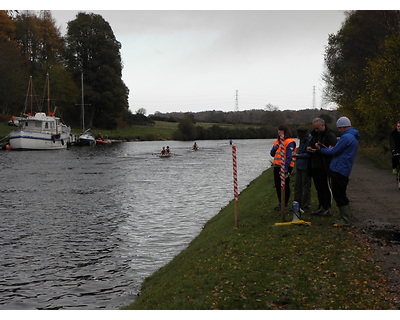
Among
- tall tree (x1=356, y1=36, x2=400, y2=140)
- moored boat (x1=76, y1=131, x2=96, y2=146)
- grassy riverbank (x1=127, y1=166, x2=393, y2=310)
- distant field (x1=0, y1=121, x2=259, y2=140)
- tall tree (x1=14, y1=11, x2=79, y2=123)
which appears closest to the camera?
grassy riverbank (x1=127, y1=166, x2=393, y2=310)

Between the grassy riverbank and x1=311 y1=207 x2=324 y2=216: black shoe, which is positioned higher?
x1=311 y1=207 x2=324 y2=216: black shoe

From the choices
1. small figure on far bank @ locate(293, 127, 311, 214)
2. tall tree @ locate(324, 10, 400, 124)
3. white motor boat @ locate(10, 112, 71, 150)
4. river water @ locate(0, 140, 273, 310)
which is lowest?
river water @ locate(0, 140, 273, 310)

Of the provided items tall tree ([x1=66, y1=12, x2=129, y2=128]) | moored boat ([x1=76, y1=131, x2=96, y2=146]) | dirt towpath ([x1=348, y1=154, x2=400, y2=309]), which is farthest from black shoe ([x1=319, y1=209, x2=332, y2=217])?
tall tree ([x1=66, y1=12, x2=129, y2=128])

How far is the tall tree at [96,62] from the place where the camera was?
326 ft

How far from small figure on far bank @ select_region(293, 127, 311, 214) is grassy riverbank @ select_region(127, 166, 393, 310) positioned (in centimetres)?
115

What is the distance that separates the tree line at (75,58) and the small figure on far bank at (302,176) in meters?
84.3

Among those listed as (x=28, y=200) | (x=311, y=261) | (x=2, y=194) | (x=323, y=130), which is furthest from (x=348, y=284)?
(x=2, y=194)

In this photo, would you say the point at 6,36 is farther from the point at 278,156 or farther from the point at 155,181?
the point at 278,156

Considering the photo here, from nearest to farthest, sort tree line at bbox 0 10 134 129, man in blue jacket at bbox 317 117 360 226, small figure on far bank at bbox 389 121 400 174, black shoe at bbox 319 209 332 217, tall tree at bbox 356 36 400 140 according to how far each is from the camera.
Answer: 1. man in blue jacket at bbox 317 117 360 226
2. black shoe at bbox 319 209 332 217
3. small figure on far bank at bbox 389 121 400 174
4. tall tree at bbox 356 36 400 140
5. tree line at bbox 0 10 134 129

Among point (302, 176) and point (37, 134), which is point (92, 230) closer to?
point (302, 176)

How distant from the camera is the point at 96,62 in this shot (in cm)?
10044

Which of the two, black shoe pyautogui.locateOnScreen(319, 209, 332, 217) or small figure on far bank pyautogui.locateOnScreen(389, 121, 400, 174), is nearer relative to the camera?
black shoe pyautogui.locateOnScreen(319, 209, 332, 217)

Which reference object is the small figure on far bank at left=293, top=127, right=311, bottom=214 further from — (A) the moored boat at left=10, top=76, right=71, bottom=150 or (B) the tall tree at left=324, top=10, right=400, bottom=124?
(A) the moored boat at left=10, top=76, right=71, bottom=150

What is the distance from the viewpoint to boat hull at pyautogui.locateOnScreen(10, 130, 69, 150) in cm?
6881
